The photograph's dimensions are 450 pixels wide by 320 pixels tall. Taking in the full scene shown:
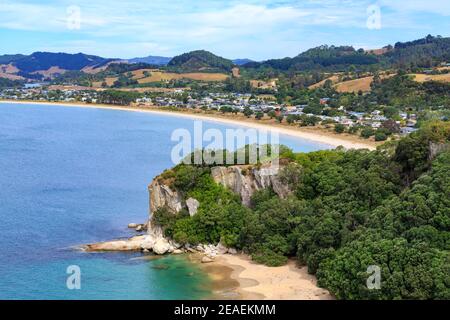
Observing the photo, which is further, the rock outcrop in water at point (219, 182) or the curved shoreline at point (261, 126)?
the curved shoreline at point (261, 126)

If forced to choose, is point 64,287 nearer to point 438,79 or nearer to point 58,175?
point 58,175

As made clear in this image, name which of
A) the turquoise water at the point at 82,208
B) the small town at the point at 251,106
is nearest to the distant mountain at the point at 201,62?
the small town at the point at 251,106

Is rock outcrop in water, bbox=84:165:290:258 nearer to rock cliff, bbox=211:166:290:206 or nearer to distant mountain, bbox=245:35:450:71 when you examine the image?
rock cliff, bbox=211:166:290:206

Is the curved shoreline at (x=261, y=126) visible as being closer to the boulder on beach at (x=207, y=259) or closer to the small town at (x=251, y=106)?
the small town at (x=251, y=106)

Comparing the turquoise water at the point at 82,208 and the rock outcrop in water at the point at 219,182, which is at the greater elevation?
the rock outcrop in water at the point at 219,182

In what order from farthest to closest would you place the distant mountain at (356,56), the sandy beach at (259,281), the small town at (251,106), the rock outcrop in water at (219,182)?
the distant mountain at (356,56), the small town at (251,106), the rock outcrop in water at (219,182), the sandy beach at (259,281)
